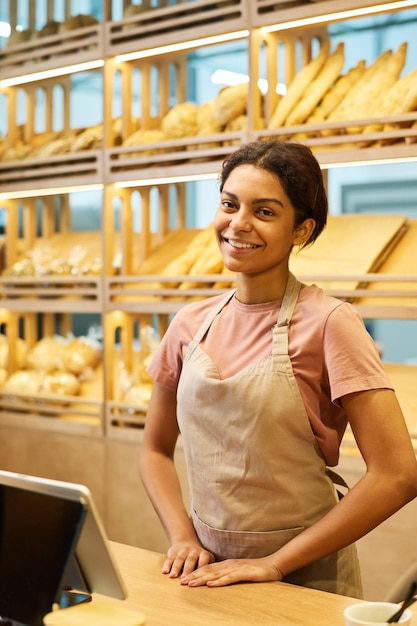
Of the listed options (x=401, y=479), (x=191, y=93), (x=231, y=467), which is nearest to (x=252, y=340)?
(x=231, y=467)

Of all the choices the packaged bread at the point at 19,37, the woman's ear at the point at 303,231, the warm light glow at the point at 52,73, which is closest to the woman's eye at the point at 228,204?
the woman's ear at the point at 303,231

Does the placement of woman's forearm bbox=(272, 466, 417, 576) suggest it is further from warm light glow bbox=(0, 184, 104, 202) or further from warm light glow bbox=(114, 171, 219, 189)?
warm light glow bbox=(0, 184, 104, 202)

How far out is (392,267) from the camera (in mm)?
2646

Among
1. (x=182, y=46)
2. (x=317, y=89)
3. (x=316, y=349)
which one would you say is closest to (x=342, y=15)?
(x=317, y=89)

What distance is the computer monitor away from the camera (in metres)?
0.99

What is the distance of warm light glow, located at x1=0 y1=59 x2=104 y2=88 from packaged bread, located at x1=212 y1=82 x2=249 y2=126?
615mm

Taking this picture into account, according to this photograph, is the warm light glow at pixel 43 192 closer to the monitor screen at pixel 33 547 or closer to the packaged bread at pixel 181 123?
the packaged bread at pixel 181 123

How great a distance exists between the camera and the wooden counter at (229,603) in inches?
46.3

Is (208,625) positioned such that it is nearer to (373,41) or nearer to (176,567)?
(176,567)

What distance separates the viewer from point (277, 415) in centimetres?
142

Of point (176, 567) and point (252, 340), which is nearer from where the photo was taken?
point (176, 567)

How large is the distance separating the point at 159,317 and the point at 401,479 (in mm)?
2007

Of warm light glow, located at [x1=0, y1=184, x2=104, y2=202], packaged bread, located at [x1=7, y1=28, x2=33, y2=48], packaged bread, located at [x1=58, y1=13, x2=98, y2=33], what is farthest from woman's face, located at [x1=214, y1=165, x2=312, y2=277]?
packaged bread, located at [x1=7, y1=28, x2=33, y2=48]

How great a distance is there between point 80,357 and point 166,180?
32.2 inches
